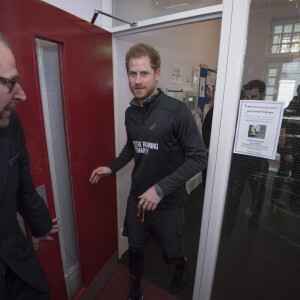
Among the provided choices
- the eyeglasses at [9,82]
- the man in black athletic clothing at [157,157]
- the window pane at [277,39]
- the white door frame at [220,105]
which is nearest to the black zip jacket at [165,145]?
the man in black athletic clothing at [157,157]

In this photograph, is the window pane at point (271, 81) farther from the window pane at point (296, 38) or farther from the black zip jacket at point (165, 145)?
the black zip jacket at point (165, 145)

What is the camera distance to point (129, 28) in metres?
1.35

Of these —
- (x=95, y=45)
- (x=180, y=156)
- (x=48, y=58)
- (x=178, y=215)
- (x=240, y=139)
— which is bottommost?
(x=178, y=215)

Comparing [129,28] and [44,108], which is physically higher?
[129,28]

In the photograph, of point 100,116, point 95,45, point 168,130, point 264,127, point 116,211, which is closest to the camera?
point 264,127

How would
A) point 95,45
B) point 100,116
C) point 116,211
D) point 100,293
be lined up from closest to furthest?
1. point 95,45
2. point 100,116
3. point 100,293
4. point 116,211

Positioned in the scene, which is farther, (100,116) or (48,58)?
(100,116)

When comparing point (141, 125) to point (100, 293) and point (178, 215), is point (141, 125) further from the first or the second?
point (100, 293)

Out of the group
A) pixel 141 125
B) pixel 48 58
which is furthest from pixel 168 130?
pixel 48 58

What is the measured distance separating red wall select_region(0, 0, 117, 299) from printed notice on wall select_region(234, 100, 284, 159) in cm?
85

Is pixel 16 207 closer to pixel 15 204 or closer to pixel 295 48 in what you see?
pixel 15 204

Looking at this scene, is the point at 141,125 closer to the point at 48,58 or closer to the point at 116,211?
the point at 48,58

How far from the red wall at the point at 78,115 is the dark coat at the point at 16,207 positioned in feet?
0.34

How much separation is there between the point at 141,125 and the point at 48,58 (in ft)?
1.93
